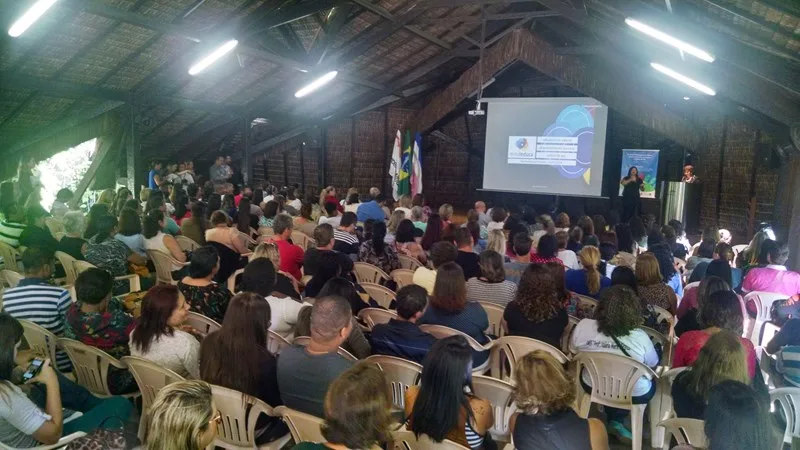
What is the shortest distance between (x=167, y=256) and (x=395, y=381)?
10.4ft

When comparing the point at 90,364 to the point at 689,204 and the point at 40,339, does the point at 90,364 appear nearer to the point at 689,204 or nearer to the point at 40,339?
the point at 40,339

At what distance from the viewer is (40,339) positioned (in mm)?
3049

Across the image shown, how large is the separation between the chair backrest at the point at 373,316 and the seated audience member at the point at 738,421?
83.0 inches

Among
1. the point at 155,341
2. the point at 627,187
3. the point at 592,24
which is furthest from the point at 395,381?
the point at 627,187

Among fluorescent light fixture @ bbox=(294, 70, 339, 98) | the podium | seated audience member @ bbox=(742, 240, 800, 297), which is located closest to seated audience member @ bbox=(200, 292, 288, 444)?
seated audience member @ bbox=(742, 240, 800, 297)

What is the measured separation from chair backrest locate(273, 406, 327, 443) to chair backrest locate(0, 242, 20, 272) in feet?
14.6

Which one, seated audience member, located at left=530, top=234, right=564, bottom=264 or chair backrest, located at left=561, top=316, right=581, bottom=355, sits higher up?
seated audience member, located at left=530, top=234, right=564, bottom=264

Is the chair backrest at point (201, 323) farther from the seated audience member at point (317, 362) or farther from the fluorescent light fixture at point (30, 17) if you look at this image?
the fluorescent light fixture at point (30, 17)

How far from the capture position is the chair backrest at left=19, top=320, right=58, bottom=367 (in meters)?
3.02

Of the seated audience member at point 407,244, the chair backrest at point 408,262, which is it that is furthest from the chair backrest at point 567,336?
the seated audience member at point 407,244

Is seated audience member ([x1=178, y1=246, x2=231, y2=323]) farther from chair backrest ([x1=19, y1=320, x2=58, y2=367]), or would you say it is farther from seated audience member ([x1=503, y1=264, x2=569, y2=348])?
seated audience member ([x1=503, y1=264, x2=569, y2=348])

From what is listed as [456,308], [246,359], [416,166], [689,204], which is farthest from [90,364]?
[416,166]

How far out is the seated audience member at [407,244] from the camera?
5.83 meters

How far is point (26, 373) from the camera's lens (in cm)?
226
